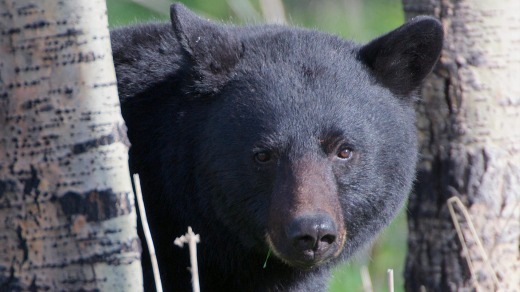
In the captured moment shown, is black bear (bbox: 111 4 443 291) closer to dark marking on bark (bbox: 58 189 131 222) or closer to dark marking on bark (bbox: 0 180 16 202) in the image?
dark marking on bark (bbox: 58 189 131 222)

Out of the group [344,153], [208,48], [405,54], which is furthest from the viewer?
[405,54]

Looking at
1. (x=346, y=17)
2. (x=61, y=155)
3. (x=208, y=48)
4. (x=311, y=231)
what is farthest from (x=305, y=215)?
(x=346, y=17)

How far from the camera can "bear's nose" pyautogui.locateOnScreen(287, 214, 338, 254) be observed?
118 inches

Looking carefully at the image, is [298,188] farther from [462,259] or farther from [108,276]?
[462,259]

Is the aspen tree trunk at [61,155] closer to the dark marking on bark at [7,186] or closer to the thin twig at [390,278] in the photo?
the dark marking on bark at [7,186]

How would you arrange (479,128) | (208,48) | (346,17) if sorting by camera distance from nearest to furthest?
(208,48) → (479,128) → (346,17)

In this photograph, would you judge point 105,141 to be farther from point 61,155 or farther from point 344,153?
point 344,153

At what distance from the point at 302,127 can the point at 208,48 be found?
57 cm

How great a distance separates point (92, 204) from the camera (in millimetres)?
2334

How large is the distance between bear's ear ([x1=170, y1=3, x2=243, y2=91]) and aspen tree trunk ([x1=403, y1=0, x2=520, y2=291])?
1152 millimetres

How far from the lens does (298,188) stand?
314 cm

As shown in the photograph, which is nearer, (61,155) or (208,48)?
(61,155)

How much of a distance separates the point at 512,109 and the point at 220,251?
5.40ft

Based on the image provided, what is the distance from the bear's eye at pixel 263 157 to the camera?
3352 mm
